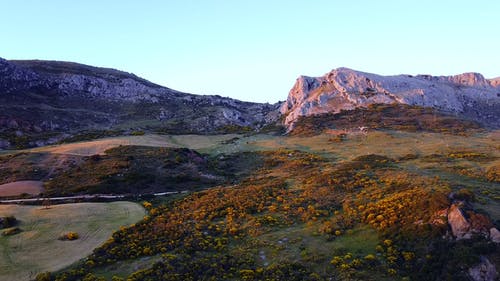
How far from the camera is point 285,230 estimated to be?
1357 inches

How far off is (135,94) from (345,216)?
156334mm

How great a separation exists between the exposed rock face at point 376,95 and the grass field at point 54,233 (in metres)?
79.4

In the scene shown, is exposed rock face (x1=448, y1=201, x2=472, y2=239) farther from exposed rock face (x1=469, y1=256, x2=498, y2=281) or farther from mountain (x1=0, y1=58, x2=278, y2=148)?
mountain (x1=0, y1=58, x2=278, y2=148)

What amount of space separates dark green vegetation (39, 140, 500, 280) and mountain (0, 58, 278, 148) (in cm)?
7058

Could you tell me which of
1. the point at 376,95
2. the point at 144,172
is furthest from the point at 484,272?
the point at 376,95

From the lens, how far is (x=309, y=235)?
32.5 meters

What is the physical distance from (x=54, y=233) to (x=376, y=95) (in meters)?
110

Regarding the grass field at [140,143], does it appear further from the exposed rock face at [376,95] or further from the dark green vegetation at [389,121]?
the exposed rock face at [376,95]

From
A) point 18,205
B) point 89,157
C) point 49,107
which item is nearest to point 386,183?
point 18,205

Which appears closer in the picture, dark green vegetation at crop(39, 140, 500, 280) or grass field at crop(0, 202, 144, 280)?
dark green vegetation at crop(39, 140, 500, 280)

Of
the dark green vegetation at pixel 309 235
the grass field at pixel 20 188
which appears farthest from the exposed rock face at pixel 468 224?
the grass field at pixel 20 188

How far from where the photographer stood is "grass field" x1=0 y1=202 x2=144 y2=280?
27875 millimetres

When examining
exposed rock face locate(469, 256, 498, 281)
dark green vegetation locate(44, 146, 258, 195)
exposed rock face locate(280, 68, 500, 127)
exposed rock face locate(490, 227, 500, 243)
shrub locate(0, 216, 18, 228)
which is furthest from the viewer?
exposed rock face locate(280, 68, 500, 127)

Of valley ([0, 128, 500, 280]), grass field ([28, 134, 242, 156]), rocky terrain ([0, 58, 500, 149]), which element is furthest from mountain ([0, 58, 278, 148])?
valley ([0, 128, 500, 280])
